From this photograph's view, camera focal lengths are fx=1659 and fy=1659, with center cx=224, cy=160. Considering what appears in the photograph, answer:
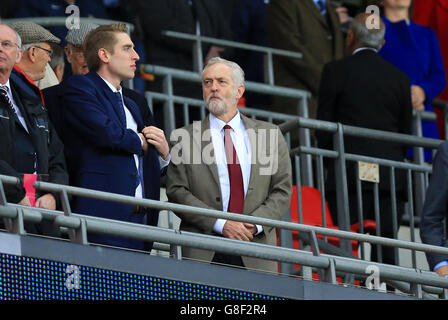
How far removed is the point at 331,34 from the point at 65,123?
5359 mm

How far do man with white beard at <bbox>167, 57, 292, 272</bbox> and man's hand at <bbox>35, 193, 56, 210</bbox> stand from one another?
37.2 inches

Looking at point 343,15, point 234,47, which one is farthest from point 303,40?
Result: point 343,15

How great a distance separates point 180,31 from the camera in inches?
567

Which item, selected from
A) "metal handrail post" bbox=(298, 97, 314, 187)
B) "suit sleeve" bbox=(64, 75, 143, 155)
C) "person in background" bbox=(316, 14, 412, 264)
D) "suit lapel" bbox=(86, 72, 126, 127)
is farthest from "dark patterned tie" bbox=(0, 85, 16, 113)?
"metal handrail post" bbox=(298, 97, 314, 187)

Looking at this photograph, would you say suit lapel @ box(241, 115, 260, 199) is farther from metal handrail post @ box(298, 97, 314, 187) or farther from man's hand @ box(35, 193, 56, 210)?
metal handrail post @ box(298, 97, 314, 187)

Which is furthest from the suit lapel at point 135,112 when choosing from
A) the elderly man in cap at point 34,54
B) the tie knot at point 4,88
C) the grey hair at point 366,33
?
the grey hair at point 366,33

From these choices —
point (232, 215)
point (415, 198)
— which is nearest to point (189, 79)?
point (415, 198)

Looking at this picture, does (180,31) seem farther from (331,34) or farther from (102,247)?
(102,247)

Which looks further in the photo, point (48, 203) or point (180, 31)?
point (180, 31)

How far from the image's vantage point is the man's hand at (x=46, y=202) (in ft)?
30.9

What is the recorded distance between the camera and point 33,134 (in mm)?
9742

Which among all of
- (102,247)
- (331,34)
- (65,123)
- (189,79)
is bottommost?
(102,247)

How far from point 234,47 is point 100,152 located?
5271 millimetres

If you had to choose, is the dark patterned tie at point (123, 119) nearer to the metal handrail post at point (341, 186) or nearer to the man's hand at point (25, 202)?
the man's hand at point (25, 202)
